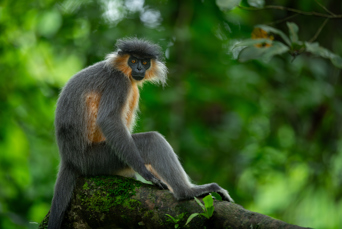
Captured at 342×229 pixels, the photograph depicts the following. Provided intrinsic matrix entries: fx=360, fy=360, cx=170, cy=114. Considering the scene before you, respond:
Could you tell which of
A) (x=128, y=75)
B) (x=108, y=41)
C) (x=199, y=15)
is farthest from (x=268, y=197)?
(x=128, y=75)

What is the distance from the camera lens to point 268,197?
11.3 m

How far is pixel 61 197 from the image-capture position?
3959 millimetres

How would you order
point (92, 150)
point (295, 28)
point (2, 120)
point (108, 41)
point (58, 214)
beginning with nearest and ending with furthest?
point (295, 28) → point (58, 214) → point (92, 150) → point (2, 120) → point (108, 41)

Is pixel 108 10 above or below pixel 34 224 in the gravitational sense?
above

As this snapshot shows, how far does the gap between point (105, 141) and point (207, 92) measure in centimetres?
336

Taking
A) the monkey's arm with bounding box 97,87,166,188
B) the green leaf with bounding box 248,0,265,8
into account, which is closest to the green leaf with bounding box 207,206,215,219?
the monkey's arm with bounding box 97,87,166,188

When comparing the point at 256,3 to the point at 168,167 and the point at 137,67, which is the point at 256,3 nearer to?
the point at 137,67

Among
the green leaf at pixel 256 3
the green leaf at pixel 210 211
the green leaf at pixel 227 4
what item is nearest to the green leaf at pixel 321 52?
the green leaf at pixel 256 3

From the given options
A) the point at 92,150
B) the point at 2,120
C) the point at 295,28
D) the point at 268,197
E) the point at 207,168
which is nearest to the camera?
the point at 295,28

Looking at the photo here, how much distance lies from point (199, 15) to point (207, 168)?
3.15 meters

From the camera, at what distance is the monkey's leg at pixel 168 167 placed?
11.8ft

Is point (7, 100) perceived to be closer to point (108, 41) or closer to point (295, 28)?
point (108, 41)

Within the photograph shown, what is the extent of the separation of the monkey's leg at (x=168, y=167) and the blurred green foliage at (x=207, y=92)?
269 cm

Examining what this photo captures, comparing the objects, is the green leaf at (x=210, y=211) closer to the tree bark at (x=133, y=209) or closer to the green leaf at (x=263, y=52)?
the tree bark at (x=133, y=209)
